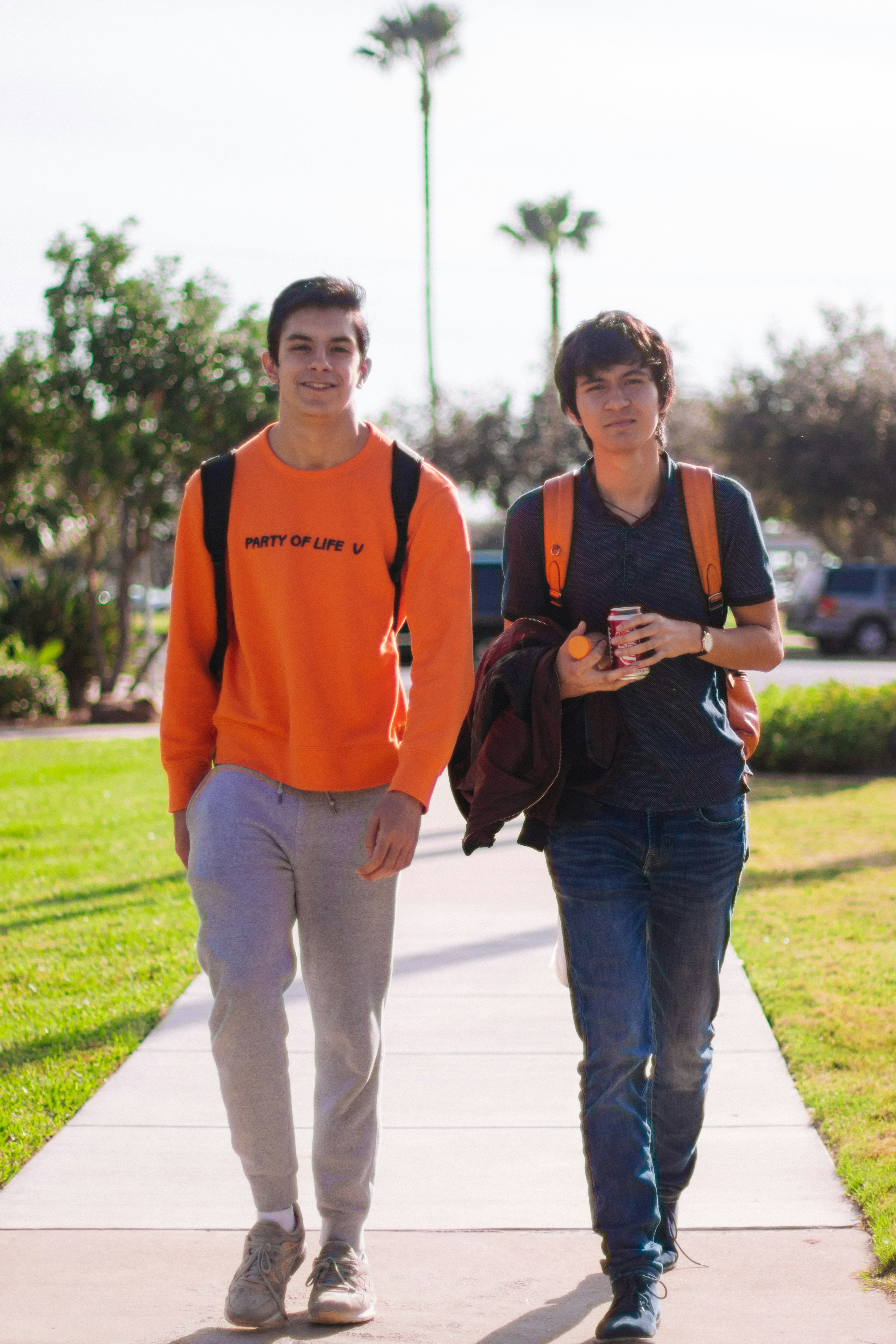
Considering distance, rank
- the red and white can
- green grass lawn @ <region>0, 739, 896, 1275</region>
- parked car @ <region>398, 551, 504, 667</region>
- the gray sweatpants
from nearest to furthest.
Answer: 1. the red and white can
2. the gray sweatpants
3. green grass lawn @ <region>0, 739, 896, 1275</region>
4. parked car @ <region>398, 551, 504, 667</region>

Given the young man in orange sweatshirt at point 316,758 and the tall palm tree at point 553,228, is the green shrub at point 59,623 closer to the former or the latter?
the young man in orange sweatshirt at point 316,758

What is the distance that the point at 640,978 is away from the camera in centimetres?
284

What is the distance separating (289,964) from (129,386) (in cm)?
1490

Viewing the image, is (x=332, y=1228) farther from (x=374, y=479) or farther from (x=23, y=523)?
(x=23, y=523)

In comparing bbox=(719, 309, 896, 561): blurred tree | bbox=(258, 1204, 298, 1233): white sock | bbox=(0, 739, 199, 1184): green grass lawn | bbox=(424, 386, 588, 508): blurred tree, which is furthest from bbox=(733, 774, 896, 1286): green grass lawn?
bbox=(424, 386, 588, 508): blurred tree

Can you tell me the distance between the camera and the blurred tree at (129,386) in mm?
16734

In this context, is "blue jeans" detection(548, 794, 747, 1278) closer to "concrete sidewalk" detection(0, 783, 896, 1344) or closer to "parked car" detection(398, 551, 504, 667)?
"concrete sidewalk" detection(0, 783, 896, 1344)

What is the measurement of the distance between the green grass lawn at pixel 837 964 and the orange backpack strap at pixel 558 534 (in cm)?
159

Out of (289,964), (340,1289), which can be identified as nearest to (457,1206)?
(340,1289)

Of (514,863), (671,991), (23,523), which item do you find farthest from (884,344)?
(671,991)

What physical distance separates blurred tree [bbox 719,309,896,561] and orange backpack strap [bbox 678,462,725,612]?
103 ft

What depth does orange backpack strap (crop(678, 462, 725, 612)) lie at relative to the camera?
2.93 m

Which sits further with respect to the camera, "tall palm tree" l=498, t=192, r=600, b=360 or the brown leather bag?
"tall palm tree" l=498, t=192, r=600, b=360

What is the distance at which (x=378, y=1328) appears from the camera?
2.84 meters
